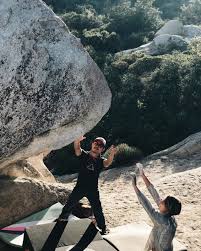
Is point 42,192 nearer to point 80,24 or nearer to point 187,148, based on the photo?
point 187,148

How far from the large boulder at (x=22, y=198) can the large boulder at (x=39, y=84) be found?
2.32 feet

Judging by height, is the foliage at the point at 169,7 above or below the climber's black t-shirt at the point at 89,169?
below

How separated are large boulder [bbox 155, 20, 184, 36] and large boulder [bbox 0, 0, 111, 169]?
2661 centimetres

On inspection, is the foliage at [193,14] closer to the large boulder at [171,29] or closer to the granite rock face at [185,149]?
the large boulder at [171,29]

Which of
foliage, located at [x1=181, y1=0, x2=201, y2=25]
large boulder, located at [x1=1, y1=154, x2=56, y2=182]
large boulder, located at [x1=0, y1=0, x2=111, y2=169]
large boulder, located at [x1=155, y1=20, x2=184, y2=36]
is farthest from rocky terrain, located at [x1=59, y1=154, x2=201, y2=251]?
foliage, located at [x1=181, y1=0, x2=201, y2=25]

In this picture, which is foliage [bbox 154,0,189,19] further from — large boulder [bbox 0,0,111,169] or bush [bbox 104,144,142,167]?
large boulder [bbox 0,0,111,169]

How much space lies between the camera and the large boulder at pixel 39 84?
7715 mm

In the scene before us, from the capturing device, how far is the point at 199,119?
18797mm

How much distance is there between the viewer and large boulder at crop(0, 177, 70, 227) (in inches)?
336

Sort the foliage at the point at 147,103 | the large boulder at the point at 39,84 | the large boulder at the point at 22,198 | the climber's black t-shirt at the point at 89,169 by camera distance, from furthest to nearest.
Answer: the foliage at the point at 147,103 < the large boulder at the point at 22,198 < the climber's black t-shirt at the point at 89,169 < the large boulder at the point at 39,84

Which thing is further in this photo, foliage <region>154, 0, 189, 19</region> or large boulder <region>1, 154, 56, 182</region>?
foliage <region>154, 0, 189, 19</region>

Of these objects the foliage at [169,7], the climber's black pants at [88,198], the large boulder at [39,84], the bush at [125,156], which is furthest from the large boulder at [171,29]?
the climber's black pants at [88,198]

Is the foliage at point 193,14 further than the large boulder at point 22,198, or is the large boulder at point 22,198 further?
the foliage at point 193,14

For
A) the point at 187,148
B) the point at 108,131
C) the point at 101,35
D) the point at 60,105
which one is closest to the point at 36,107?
the point at 60,105
